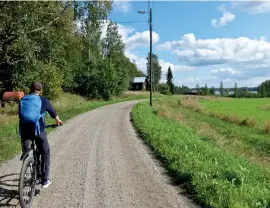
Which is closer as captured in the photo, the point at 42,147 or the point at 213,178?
the point at 42,147

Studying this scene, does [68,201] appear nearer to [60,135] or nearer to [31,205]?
[31,205]

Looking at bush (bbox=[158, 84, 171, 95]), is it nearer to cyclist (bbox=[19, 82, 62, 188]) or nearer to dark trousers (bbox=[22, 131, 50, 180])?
dark trousers (bbox=[22, 131, 50, 180])

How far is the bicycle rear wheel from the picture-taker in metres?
5.70

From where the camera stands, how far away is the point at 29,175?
6145 mm

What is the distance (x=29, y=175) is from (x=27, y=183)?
0.46ft

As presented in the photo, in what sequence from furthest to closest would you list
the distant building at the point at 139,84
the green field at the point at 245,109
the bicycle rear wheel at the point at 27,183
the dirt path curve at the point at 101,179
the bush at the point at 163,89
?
the distant building at the point at 139,84 → the bush at the point at 163,89 → the green field at the point at 245,109 → the dirt path curve at the point at 101,179 → the bicycle rear wheel at the point at 27,183

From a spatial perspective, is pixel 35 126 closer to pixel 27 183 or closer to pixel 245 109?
pixel 27 183

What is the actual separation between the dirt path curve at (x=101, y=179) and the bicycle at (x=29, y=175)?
0.80ft

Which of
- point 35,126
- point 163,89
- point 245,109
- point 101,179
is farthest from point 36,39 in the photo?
point 163,89

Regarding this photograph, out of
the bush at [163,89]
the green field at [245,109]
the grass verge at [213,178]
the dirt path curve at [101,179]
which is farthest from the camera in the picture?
the bush at [163,89]

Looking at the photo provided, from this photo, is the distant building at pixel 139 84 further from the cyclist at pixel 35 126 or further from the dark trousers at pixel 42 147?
the cyclist at pixel 35 126

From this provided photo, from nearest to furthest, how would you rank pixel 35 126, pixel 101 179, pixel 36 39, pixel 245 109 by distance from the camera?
pixel 35 126 → pixel 101 179 → pixel 36 39 → pixel 245 109

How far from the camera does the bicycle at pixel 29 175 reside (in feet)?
18.8

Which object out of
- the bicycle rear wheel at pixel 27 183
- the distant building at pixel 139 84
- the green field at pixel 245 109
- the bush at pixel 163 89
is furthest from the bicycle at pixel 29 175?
the distant building at pixel 139 84
